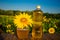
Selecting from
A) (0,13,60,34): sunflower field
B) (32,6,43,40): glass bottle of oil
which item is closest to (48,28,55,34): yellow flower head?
(0,13,60,34): sunflower field

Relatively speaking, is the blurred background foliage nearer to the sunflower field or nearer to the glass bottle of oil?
the sunflower field

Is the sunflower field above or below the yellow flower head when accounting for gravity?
above

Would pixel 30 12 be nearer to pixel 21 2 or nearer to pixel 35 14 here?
pixel 21 2

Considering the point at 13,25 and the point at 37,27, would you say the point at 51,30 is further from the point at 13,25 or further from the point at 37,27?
the point at 37,27

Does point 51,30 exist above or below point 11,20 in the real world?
below

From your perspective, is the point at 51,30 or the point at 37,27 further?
the point at 51,30

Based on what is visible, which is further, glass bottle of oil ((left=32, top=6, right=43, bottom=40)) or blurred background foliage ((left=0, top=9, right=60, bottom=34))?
blurred background foliage ((left=0, top=9, right=60, bottom=34))

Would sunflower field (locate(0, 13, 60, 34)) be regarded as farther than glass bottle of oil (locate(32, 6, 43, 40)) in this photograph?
Yes

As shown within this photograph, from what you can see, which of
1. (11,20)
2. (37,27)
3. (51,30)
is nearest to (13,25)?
(11,20)

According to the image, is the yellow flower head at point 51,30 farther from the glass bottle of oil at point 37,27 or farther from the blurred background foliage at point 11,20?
the glass bottle of oil at point 37,27

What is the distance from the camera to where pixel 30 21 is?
132cm

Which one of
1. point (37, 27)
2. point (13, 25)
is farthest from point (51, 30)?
point (37, 27)

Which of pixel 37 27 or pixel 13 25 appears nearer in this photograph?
pixel 37 27

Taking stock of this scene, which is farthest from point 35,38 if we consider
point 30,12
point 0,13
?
point 0,13
